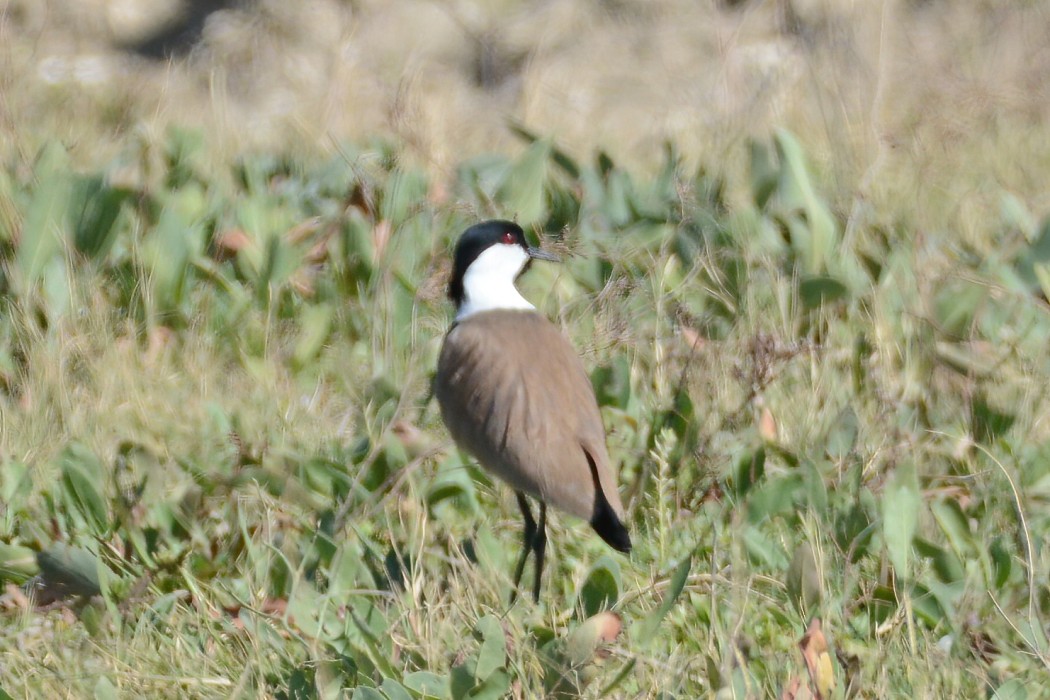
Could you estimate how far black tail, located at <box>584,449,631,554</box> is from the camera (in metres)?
2.87

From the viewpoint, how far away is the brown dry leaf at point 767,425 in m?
3.56

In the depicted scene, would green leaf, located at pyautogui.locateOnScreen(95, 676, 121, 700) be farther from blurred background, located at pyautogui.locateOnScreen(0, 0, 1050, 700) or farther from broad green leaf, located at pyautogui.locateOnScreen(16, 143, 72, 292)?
broad green leaf, located at pyautogui.locateOnScreen(16, 143, 72, 292)

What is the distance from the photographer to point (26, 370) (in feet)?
13.6

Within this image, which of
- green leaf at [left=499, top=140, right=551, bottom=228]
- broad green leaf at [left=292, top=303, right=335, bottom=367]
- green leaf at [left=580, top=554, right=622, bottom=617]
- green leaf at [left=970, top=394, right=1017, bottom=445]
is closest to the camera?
green leaf at [left=580, top=554, right=622, bottom=617]

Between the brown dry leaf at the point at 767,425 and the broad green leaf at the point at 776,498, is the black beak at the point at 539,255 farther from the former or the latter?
the broad green leaf at the point at 776,498

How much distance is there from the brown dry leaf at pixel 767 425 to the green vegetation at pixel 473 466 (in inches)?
1.5

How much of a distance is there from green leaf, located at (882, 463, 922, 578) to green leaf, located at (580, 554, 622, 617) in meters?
0.57

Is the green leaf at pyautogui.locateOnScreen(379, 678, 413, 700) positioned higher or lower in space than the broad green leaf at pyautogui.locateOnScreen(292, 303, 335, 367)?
lower

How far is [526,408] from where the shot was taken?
10.3 ft

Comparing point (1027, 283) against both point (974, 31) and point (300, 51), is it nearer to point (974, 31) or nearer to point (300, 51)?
point (974, 31)

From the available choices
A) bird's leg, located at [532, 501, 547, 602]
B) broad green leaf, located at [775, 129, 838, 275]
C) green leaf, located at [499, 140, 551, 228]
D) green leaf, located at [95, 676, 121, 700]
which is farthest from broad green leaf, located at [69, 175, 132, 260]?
green leaf, located at [95, 676, 121, 700]

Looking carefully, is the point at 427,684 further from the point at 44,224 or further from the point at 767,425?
the point at 44,224

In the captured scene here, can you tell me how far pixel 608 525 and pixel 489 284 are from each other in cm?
91

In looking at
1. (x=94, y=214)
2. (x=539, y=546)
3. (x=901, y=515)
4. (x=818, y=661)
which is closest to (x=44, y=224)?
(x=94, y=214)
